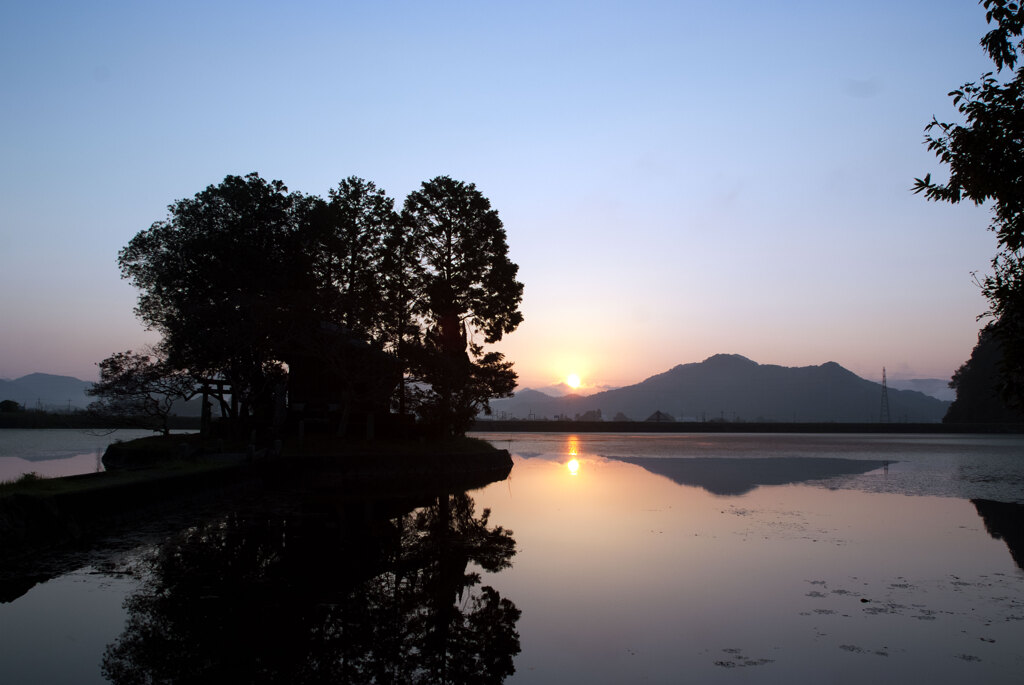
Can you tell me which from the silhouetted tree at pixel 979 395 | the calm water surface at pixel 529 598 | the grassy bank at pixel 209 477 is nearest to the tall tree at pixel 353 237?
the grassy bank at pixel 209 477

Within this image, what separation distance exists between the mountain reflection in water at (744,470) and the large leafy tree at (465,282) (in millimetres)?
Result: 12797

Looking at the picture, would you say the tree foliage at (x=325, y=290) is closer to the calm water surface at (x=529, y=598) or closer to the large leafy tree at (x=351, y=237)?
the large leafy tree at (x=351, y=237)

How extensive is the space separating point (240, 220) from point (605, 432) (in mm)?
116715

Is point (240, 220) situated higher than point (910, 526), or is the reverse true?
point (240, 220)

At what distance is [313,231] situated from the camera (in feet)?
159

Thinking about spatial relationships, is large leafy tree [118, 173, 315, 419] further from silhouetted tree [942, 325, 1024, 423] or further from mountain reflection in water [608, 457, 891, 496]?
silhouetted tree [942, 325, 1024, 423]

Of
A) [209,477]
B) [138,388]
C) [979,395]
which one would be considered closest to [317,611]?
[209,477]

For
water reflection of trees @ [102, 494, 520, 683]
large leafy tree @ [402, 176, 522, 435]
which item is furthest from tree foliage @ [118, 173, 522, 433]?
water reflection of trees @ [102, 494, 520, 683]

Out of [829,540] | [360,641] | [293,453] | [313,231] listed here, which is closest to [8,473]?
[293,453]

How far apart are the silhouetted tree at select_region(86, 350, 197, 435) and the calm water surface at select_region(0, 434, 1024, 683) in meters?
19.5

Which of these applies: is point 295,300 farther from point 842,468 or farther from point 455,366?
point 842,468

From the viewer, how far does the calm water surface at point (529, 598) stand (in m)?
10.0

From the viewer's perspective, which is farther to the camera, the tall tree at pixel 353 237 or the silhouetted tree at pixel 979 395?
the silhouetted tree at pixel 979 395

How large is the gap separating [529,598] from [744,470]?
3629 centimetres
